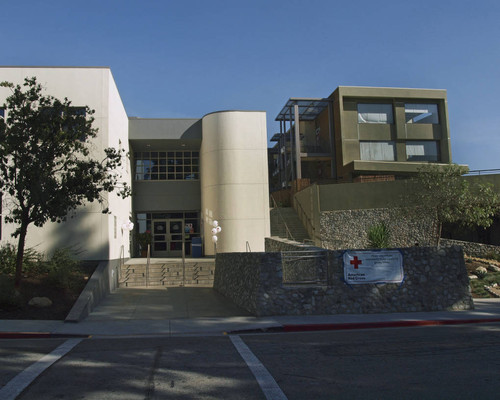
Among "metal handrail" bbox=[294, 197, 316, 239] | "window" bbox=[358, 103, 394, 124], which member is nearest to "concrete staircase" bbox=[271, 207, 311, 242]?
"metal handrail" bbox=[294, 197, 316, 239]

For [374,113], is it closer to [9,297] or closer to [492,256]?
[492,256]

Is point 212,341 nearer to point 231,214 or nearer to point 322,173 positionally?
point 231,214

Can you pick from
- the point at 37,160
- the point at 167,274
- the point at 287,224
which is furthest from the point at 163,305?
the point at 287,224

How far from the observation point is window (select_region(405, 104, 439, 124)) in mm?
35062

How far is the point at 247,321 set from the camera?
11320 millimetres

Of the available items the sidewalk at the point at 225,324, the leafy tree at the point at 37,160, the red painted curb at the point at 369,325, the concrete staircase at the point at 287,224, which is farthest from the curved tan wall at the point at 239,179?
the red painted curb at the point at 369,325

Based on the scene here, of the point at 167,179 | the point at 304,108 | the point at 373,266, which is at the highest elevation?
the point at 304,108

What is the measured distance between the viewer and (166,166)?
99.0ft

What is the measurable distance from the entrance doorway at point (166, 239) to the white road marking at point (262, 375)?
21.4 m

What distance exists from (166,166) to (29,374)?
24436 millimetres

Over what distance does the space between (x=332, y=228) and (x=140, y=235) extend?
1189 centimetres

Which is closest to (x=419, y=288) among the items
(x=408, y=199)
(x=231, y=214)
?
(x=408, y=199)

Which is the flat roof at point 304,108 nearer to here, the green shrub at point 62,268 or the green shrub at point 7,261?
the green shrub at point 62,268

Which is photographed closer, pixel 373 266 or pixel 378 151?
pixel 373 266
